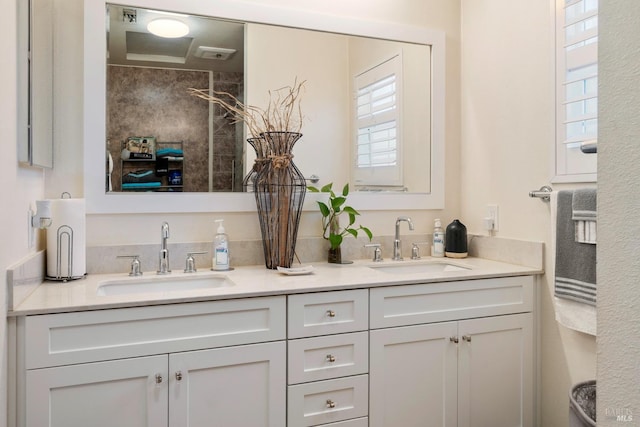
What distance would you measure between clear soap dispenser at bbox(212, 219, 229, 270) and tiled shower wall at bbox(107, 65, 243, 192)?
22 cm

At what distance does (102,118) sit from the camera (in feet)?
6.21

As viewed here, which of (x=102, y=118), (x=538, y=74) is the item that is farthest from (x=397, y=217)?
(x=102, y=118)

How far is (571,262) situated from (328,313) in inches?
36.6

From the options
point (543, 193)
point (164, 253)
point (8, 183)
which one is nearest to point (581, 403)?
point (543, 193)

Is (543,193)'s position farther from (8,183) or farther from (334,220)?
(8,183)

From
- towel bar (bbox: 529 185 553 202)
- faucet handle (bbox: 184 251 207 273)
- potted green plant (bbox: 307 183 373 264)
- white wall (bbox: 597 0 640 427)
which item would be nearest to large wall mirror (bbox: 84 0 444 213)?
potted green plant (bbox: 307 183 373 264)

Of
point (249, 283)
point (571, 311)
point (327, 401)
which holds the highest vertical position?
point (249, 283)

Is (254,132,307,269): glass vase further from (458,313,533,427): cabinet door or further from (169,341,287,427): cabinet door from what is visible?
(458,313,533,427): cabinet door

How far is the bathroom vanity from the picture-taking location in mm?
1382

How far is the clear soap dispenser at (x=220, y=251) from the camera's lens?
1.98 metres

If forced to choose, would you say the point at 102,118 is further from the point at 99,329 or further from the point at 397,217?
the point at 397,217

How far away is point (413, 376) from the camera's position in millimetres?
1820

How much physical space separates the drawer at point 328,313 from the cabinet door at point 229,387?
0.10 metres

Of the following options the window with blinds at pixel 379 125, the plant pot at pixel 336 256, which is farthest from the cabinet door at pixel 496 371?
the window with blinds at pixel 379 125
